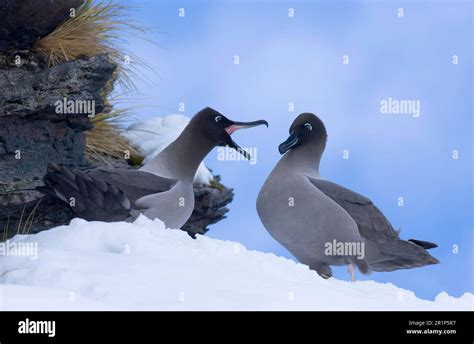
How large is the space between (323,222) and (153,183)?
1.63m

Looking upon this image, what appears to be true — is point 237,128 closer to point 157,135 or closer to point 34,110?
point 34,110

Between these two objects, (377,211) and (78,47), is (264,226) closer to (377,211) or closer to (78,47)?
(377,211)

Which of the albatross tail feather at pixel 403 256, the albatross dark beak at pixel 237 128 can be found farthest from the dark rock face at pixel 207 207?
the albatross tail feather at pixel 403 256

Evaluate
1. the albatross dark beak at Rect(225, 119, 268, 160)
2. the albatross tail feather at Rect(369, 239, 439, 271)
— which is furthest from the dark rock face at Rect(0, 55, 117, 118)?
the albatross tail feather at Rect(369, 239, 439, 271)

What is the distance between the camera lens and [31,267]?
628 cm

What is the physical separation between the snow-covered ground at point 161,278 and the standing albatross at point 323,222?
0.50 m

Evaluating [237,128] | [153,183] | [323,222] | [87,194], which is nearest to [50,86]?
[153,183]

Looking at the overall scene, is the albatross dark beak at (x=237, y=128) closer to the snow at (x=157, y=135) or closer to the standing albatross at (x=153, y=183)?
the standing albatross at (x=153, y=183)

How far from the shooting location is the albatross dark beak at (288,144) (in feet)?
27.2

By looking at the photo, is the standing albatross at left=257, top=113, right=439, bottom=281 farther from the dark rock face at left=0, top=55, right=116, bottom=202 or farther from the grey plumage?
the dark rock face at left=0, top=55, right=116, bottom=202

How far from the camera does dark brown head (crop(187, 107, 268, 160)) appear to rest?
8.53 meters
